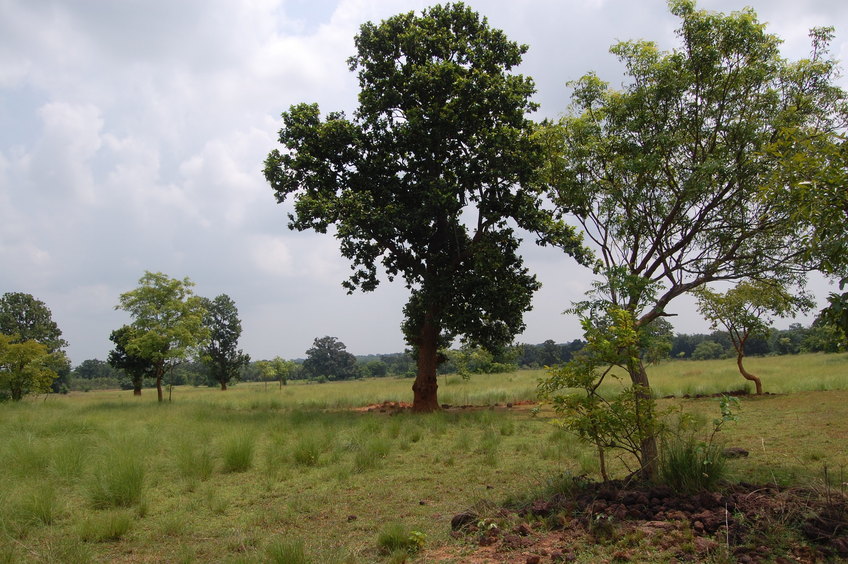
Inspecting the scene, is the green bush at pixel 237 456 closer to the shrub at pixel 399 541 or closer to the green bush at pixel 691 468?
the shrub at pixel 399 541

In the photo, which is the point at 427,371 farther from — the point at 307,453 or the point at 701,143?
the point at 701,143

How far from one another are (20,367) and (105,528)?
2978 cm

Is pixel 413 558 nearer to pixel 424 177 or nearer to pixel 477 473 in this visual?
pixel 477 473

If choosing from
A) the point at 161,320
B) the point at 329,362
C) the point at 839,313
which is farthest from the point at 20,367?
the point at 329,362

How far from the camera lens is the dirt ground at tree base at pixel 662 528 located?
4.47m

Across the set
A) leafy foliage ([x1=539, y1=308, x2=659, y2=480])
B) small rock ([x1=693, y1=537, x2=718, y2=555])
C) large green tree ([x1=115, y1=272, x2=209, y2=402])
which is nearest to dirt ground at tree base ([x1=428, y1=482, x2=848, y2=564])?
small rock ([x1=693, y1=537, x2=718, y2=555])

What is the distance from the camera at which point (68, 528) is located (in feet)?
20.0

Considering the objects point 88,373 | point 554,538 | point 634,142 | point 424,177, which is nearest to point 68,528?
point 554,538

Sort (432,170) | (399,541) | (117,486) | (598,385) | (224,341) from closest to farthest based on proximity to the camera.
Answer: (399,541)
(598,385)
(117,486)
(432,170)
(224,341)

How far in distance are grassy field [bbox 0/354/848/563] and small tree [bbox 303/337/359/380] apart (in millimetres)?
88378

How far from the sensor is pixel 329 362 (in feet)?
338

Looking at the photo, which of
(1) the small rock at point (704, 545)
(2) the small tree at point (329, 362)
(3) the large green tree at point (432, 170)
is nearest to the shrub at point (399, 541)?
(1) the small rock at point (704, 545)

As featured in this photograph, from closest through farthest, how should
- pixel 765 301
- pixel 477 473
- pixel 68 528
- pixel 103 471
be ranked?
pixel 68 528, pixel 103 471, pixel 477 473, pixel 765 301

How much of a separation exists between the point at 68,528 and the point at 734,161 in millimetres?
9810
